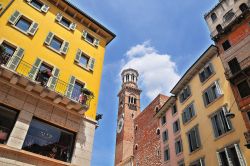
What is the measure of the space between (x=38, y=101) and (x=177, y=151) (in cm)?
Result: 2093

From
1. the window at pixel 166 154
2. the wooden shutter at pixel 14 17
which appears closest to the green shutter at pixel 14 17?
the wooden shutter at pixel 14 17

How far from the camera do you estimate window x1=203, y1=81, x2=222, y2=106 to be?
23.3 metres

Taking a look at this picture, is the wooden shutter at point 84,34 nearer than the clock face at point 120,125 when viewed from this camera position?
Yes

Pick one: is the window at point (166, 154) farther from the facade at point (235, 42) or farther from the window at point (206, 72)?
the facade at point (235, 42)

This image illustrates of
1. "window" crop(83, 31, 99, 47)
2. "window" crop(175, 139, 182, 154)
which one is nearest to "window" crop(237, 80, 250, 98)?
"window" crop(175, 139, 182, 154)

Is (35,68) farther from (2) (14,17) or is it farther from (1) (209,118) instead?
(1) (209,118)

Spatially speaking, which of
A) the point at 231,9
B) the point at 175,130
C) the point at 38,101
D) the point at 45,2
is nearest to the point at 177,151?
the point at 175,130

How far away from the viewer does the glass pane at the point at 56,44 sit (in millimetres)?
17281

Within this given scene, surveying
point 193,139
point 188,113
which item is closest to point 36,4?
point 188,113

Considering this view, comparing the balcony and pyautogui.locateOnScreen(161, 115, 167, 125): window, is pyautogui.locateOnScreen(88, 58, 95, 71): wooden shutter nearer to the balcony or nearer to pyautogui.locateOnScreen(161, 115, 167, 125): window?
the balcony

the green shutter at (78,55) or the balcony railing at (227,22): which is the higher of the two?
the balcony railing at (227,22)

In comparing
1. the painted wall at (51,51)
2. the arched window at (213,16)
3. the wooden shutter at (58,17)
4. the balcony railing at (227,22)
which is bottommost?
the painted wall at (51,51)

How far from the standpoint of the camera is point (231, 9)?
26.3 meters

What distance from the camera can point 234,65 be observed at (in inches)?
888
